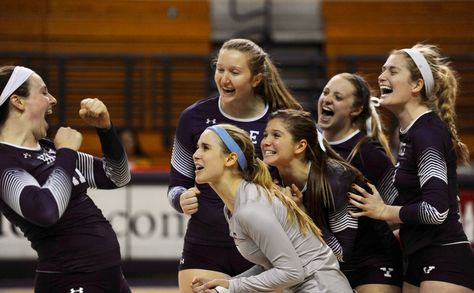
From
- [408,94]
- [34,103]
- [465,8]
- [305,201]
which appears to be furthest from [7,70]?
[465,8]

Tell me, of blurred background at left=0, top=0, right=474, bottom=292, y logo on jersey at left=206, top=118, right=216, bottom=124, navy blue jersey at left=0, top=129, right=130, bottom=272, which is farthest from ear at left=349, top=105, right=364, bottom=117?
blurred background at left=0, top=0, right=474, bottom=292

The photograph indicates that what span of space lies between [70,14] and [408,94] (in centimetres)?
807

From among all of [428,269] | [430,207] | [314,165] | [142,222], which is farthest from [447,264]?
[142,222]

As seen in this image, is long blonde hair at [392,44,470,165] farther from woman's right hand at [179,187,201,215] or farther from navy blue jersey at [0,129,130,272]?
navy blue jersey at [0,129,130,272]

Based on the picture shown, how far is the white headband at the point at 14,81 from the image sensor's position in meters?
3.98

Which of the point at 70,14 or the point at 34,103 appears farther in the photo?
the point at 70,14

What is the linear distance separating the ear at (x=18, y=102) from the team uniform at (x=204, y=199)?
0.89 m

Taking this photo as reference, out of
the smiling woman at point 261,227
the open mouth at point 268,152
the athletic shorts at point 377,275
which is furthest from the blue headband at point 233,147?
the athletic shorts at point 377,275

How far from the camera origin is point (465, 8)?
12047mm

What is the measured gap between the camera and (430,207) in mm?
4043

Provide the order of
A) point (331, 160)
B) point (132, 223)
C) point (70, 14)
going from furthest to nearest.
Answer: point (70, 14) → point (132, 223) → point (331, 160)

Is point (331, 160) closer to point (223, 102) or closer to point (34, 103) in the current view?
point (223, 102)

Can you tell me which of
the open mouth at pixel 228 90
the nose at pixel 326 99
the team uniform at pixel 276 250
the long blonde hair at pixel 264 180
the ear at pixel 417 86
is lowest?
the team uniform at pixel 276 250

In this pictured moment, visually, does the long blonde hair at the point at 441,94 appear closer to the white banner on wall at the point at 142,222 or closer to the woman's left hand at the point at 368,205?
the woman's left hand at the point at 368,205
